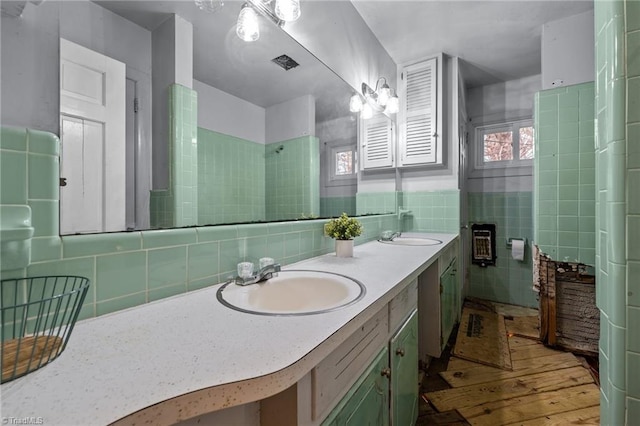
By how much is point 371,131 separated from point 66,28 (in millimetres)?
1880

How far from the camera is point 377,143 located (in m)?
2.29

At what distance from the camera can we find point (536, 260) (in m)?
2.24

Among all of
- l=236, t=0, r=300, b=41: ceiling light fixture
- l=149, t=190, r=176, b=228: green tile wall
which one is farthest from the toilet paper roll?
l=149, t=190, r=176, b=228: green tile wall

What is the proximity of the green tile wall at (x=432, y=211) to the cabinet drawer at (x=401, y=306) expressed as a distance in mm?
1577

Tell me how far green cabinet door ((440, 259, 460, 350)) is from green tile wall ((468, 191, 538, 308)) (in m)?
1.05

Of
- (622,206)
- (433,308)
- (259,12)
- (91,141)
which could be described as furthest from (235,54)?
(433,308)

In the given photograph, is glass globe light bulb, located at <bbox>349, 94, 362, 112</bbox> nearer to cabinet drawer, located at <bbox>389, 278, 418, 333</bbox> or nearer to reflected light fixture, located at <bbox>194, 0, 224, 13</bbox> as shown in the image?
reflected light fixture, located at <bbox>194, 0, 224, 13</bbox>

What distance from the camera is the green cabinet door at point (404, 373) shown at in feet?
3.07

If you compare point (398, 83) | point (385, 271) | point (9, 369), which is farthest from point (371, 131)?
point (9, 369)

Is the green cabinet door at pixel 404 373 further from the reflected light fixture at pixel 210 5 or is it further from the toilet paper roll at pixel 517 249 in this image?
the toilet paper roll at pixel 517 249

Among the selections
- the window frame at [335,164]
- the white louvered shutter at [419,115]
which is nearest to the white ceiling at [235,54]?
the window frame at [335,164]

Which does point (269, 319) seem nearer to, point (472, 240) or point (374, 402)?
point (374, 402)

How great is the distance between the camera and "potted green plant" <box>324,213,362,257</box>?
4.47ft

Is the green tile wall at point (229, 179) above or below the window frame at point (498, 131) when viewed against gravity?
below
